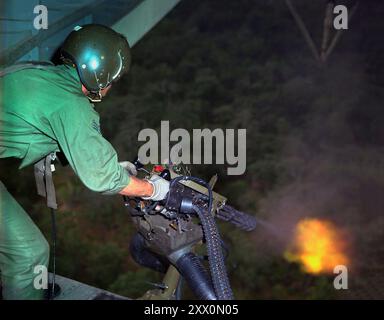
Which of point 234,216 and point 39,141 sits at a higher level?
point 39,141

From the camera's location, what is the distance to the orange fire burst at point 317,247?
450 centimetres

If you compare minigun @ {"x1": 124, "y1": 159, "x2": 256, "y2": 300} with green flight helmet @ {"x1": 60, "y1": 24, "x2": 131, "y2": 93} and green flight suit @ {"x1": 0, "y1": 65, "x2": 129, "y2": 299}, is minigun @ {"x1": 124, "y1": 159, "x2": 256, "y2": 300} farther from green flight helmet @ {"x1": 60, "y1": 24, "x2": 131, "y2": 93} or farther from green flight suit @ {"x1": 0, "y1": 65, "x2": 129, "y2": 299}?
green flight helmet @ {"x1": 60, "y1": 24, "x2": 131, "y2": 93}

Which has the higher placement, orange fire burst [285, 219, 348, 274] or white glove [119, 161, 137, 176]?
white glove [119, 161, 137, 176]

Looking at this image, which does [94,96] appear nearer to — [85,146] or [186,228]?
[85,146]

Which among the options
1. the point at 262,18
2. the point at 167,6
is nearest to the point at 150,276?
the point at 167,6

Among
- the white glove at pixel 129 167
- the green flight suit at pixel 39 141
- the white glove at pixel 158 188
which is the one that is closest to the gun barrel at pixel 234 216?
the white glove at pixel 158 188

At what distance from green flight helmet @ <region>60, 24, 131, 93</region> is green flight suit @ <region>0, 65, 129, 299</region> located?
7 cm

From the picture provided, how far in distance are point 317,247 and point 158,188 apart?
3233 mm

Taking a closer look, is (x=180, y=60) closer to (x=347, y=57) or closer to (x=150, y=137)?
(x=150, y=137)

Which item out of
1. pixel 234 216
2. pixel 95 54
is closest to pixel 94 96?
pixel 95 54

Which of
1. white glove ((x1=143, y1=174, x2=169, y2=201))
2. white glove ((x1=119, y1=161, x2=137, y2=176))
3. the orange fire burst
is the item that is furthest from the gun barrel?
the orange fire burst

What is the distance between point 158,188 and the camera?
6.77ft

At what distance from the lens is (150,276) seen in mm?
4605

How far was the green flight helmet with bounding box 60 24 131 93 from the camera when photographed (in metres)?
2.02
